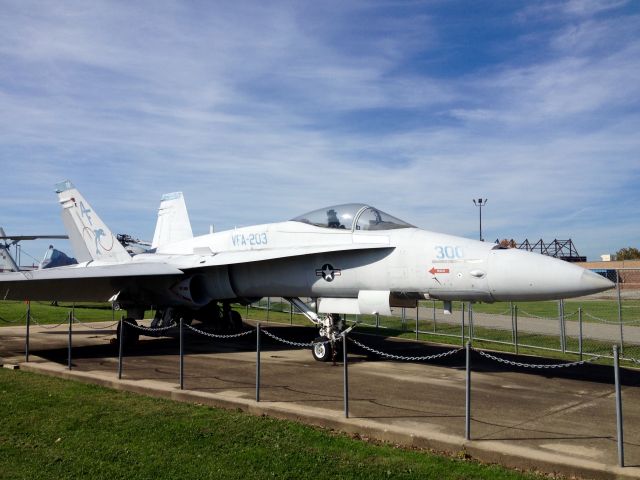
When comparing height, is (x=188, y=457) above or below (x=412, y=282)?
below

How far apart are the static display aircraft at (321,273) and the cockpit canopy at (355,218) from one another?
2 centimetres

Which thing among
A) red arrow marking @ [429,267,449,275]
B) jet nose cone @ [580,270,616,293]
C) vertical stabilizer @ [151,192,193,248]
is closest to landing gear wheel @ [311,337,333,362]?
red arrow marking @ [429,267,449,275]

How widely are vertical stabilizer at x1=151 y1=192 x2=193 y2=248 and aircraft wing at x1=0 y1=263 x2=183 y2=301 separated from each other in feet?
13.6

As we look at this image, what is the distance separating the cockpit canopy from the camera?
34.0 ft

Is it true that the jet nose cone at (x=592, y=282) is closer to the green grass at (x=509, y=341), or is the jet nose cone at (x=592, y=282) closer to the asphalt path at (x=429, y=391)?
the asphalt path at (x=429, y=391)

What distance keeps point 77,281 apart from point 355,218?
22.4ft

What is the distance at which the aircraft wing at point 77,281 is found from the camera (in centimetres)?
1196

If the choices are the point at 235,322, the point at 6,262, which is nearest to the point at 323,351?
the point at 235,322

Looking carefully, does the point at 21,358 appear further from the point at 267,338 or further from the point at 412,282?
the point at 412,282

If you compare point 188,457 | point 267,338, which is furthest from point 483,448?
point 267,338

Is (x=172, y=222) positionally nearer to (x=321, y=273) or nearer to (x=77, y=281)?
(x=77, y=281)

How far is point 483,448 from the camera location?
17.2 ft

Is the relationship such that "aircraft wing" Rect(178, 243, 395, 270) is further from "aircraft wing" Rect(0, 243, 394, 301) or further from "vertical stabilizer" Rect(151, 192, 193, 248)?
"vertical stabilizer" Rect(151, 192, 193, 248)

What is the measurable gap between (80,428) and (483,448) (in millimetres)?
4377
